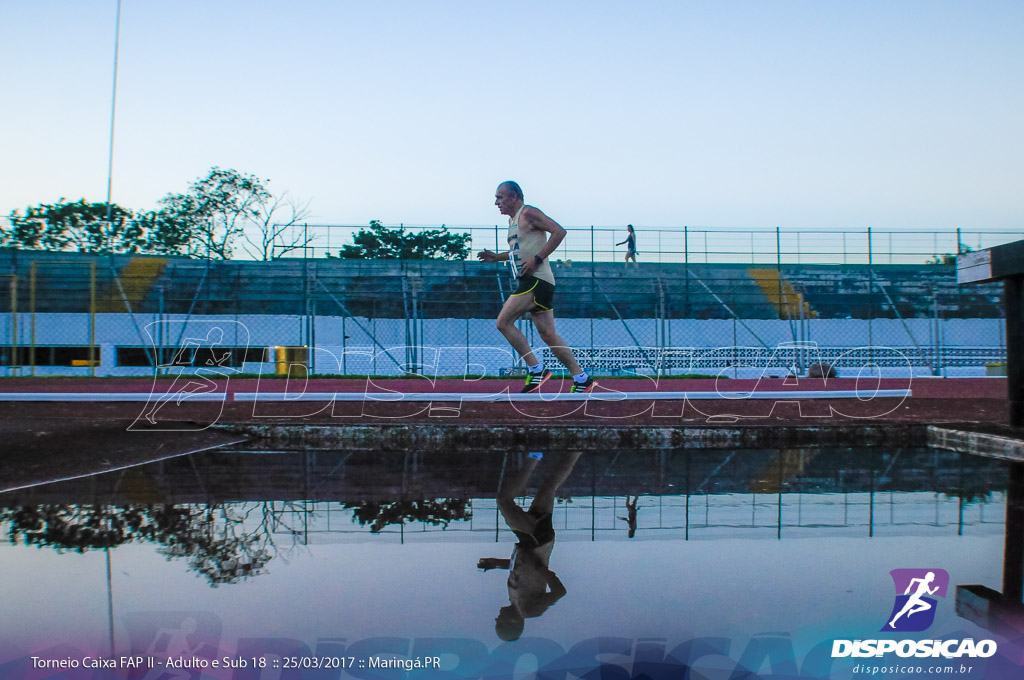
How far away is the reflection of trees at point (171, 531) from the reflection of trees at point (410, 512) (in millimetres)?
436

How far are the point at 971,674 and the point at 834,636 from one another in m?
0.32

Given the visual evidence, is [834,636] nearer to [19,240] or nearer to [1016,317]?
[1016,317]

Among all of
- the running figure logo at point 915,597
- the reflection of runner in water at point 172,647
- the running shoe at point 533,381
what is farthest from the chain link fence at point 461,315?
the reflection of runner in water at point 172,647

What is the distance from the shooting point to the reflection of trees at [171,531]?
9.14 ft

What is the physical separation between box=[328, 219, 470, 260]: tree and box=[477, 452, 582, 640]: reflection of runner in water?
1844 cm

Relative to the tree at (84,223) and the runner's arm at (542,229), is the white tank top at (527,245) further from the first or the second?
the tree at (84,223)

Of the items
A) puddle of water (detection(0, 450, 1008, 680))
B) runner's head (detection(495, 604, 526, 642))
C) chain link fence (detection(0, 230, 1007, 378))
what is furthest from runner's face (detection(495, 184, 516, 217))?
chain link fence (detection(0, 230, 1007, 378))

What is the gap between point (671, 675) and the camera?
1776mm

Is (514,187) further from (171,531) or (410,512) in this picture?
(171,531)

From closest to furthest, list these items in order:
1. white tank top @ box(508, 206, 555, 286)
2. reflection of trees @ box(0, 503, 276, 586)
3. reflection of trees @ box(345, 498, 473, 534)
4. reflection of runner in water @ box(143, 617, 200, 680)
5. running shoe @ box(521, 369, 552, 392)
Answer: reflection of runner in water @ box(143, 617, 200, 680), reflection of trees @ box(0, 503, 276, 586), reflection of trees @ box(345, 498, 473, 534), white tank top @ box(508, 206, 555, 286), running shoe @ box(521, 369, 552, 392)

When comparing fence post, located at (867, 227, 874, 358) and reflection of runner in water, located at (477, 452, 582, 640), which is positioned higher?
fence post, located at (867, 227, 874, 358)

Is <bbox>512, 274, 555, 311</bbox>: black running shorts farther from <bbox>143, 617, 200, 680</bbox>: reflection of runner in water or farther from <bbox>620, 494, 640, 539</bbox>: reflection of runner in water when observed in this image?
<bbox>143, 617, 200, 680</bbox>: reflection of runner in water

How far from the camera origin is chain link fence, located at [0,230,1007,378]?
22.7 meters

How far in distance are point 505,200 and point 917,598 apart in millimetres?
4763
